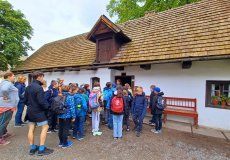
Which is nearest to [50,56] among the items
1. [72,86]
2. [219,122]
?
[72,86]

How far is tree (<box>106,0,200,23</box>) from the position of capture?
57.5 feet

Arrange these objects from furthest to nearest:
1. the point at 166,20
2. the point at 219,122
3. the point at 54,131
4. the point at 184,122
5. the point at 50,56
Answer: the point at 50,56, the point at 166,20, the point at 184,122, the point at 219,122, the point at 54,131

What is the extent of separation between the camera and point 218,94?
7676 millimetres

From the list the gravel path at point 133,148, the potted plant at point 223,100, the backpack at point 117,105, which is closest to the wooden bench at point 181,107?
the potted plant at point 223,100

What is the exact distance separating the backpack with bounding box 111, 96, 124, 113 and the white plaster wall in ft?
12.0

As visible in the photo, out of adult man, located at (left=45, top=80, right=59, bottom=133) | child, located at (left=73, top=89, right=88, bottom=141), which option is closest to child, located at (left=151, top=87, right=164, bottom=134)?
child, located at (left=73, top=89, right=88, bottom=141)

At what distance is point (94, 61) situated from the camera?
11719 mm

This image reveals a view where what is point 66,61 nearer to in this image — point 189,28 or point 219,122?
point 189,28

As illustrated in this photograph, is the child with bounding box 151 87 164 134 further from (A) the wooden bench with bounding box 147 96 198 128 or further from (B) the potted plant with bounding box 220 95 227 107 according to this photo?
(B) the potted plant with bounding box 220 95 227 107

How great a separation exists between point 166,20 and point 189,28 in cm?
225

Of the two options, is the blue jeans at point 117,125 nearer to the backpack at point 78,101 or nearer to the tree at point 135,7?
the backpack at point 78,101

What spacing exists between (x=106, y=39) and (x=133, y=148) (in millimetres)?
7498

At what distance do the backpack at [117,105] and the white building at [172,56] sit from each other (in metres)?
3.36

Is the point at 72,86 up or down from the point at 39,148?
up
